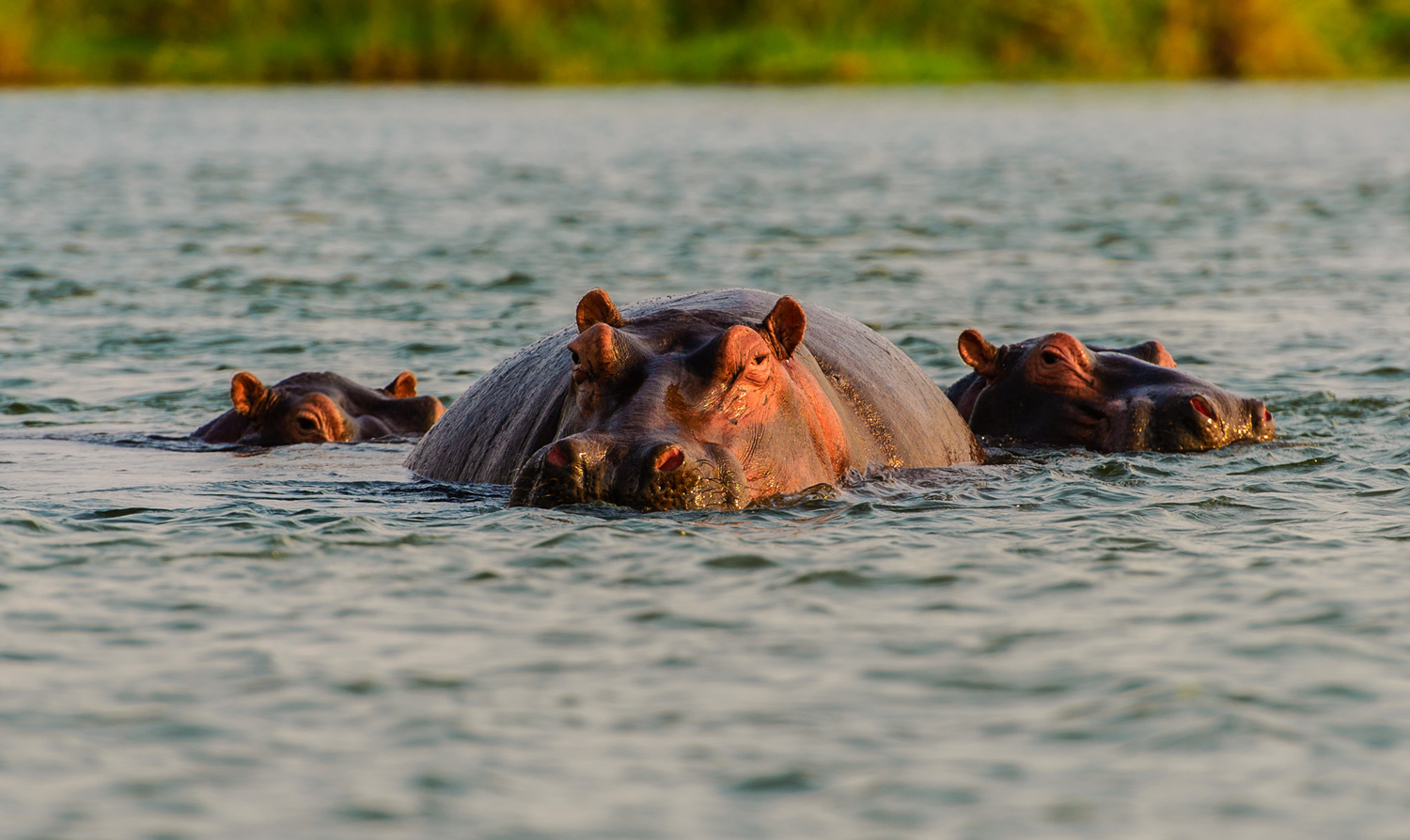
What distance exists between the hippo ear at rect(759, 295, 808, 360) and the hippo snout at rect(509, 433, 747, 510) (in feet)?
2.95

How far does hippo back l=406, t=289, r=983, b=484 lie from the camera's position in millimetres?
7758

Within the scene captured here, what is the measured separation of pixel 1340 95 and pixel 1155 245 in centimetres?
3095

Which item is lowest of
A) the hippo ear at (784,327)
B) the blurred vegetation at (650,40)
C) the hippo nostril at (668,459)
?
the hippo nostril at (668,459)

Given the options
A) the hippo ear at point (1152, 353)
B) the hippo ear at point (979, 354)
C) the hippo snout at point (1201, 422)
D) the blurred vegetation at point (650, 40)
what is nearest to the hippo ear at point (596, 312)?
the hippo ear at point (979, 354)

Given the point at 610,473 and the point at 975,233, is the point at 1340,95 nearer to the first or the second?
the point at 975,233

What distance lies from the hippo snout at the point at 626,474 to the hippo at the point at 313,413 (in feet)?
11.6

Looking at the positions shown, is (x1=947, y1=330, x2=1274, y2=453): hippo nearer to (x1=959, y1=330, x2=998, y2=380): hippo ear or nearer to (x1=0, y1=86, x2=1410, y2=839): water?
(x1=959, y1=330, x2=998, y2=380): hippo ear

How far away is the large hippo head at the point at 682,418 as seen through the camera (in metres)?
6.52

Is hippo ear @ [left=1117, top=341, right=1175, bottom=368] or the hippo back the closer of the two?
the hippo back

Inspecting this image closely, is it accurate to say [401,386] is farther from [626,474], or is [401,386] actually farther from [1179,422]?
[626,474]

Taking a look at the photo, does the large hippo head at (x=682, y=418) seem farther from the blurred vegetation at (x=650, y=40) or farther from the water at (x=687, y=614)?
the blurred vegetation at (x=650, y=40)

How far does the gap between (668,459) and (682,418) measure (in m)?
0.36

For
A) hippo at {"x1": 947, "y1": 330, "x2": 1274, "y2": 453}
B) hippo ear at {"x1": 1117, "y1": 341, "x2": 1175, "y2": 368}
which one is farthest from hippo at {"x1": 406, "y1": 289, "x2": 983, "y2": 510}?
hippo ear at {"x1": 1117, "y1": 341, "x2": 1175, "y2": 368}

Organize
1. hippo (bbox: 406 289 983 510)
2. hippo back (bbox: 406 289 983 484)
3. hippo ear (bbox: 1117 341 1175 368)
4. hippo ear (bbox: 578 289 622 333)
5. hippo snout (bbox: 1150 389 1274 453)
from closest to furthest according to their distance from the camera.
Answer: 1. hippo (bbox: 406 289 983 510)
2. hippo ear (bbox: 578 289 622 333)
3. hippo back (bbox: 406 289 983 484)
4. hippo snout (bbox: 1150 389 1274 453)
5. hippo ear (bbox: 1117 341 1175 368)
